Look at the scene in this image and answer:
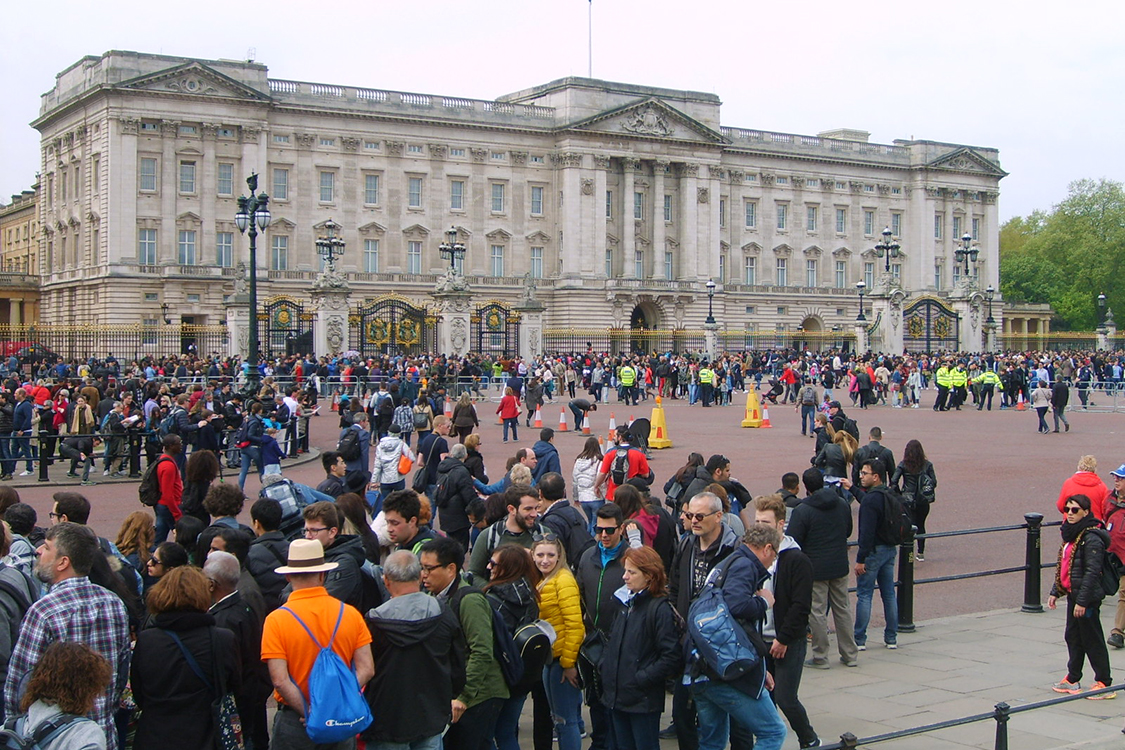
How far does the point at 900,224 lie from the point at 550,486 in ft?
276

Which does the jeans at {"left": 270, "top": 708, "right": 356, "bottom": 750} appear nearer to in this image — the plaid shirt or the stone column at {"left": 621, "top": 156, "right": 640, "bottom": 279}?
the plaid shirt

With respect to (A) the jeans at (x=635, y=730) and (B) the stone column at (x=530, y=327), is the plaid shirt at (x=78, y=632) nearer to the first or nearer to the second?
(A) the jeans at (x=635, y=730)

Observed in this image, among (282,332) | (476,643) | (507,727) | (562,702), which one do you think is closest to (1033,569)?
(562,702)

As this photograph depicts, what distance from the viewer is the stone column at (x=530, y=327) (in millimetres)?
47812

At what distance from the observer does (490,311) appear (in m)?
47.9

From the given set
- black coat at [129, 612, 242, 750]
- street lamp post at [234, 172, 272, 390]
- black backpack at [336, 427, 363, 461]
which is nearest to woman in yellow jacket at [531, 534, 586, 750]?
black coat at [129, 612, 242, 750]

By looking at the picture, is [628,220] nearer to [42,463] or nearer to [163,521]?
[42,463]

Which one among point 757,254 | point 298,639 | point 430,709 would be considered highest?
point 757,254

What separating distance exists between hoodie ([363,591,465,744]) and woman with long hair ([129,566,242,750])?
79cm

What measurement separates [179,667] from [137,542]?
3.02 m

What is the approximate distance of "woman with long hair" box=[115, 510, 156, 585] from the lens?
8.97 m

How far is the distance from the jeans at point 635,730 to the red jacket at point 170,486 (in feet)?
23.6

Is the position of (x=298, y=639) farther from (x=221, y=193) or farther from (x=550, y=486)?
(x=221, y=193)

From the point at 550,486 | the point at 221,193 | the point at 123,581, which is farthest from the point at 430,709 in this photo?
the point at 221,193
